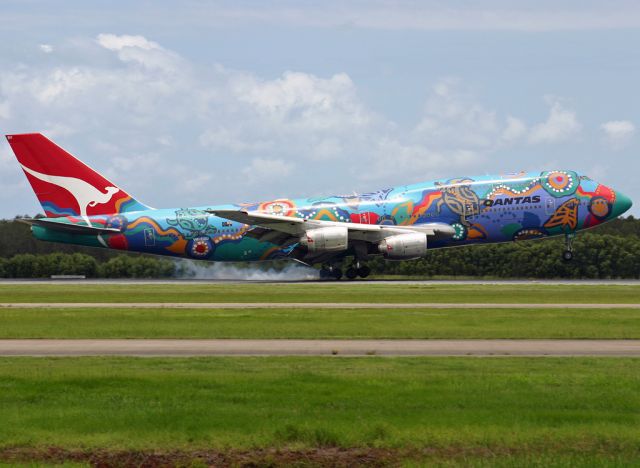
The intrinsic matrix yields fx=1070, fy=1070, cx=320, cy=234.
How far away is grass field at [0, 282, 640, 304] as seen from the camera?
40759 mm

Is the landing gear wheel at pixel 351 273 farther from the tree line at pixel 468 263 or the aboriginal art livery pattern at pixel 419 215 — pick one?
the tree line at pixel 468 263

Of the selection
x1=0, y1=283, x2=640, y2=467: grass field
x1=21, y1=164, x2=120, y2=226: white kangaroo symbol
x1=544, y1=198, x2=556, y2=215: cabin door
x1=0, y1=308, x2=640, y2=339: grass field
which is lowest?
x1=0, y1=283, x2=640, y2=467: grass field

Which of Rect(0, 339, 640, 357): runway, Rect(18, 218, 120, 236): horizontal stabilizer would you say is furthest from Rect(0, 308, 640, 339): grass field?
Rect(18, 218, 120, 236): horizontal stabilizer

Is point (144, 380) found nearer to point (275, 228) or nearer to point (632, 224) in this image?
point (275, 228)

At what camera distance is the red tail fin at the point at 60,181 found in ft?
194

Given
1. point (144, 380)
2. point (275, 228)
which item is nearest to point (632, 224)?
point (275, 228)

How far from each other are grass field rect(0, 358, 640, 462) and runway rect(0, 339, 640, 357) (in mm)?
1522

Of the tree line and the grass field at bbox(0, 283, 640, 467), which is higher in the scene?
the tree line

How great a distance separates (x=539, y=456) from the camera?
12633 mm

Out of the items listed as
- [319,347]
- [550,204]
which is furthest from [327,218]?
[319,347]

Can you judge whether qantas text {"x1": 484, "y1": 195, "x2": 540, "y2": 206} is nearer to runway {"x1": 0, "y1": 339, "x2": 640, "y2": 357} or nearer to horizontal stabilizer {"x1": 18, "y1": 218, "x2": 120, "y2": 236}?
horizontal stabilizer {"x1": 18, "y1": 218, "x2": 120, "y2": 236}

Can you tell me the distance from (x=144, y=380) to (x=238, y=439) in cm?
489

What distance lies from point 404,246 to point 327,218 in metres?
5.32

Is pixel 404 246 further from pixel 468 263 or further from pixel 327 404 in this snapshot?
pixel 327 404
